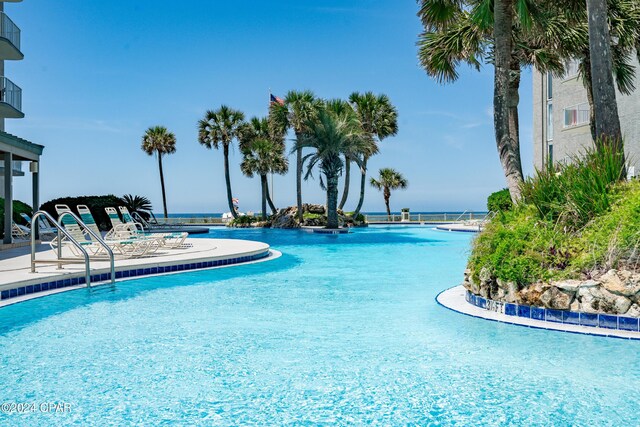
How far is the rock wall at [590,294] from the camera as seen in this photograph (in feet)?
20.1

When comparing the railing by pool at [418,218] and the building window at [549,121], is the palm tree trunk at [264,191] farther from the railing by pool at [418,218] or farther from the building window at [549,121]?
the building window at [549,121]

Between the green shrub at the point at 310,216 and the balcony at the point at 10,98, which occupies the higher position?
the balcony at the point at 10,98

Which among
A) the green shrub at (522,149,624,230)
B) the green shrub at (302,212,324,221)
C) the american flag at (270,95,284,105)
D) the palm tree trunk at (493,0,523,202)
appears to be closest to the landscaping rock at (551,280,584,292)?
the green shrub at (522,149,624,230)

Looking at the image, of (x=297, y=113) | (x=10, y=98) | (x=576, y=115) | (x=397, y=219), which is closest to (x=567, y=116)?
(x=576, y=115)

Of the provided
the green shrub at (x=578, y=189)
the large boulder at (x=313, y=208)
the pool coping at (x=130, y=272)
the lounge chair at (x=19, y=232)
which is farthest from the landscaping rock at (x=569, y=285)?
the large boulder at (x=313, y=208)

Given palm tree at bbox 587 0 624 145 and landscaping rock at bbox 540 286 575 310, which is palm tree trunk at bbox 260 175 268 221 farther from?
landscaping rock at bbox 540 286 575 310

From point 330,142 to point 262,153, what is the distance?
477 inches

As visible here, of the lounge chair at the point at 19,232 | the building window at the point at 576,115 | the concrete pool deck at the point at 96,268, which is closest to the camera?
the concrete pool deck at the point at 96,268

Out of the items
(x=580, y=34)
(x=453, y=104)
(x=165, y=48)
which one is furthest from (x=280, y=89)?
(x=580, y=34)

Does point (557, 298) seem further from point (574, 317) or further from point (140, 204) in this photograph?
point (140, 204)

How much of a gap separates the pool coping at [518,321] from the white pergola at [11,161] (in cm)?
1335

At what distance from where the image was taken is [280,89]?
3962 cm

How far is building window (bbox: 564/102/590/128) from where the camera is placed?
2954 centimetres

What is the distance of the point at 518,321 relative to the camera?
6.63m
